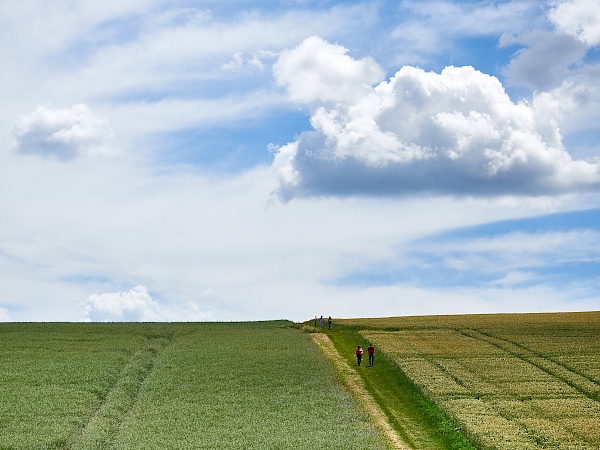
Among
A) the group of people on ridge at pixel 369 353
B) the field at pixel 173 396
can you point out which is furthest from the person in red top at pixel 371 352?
the field at pixel 173 396

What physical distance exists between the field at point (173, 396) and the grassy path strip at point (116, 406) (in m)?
0.08

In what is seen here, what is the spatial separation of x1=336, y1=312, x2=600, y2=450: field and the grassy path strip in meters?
20.7

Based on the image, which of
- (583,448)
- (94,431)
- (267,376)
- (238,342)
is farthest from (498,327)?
(94,431)

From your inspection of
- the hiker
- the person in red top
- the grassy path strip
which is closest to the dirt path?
the hiker

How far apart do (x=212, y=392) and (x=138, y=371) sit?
10799mm

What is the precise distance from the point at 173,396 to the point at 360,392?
13.8m

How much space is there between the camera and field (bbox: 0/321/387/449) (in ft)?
132

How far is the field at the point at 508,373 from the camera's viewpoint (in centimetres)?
4044

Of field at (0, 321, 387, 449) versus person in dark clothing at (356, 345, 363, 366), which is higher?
person in dark clothing at (356, 345, 363, 366)

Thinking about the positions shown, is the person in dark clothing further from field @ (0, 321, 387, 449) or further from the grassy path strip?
the grassy path strip

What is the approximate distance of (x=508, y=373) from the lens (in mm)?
57312

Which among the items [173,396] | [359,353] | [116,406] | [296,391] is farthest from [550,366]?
[116,406]

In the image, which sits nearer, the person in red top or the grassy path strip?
the grassy path strip

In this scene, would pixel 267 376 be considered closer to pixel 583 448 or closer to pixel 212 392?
pixel 212 392
